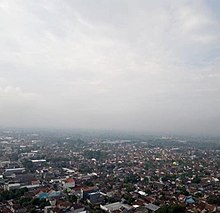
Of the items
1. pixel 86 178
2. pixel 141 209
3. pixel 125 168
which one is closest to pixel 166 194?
pixel 141 209

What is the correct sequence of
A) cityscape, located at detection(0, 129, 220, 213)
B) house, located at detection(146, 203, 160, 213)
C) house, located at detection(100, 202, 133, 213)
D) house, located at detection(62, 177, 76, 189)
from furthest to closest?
1. house, located at detection(62, 177, 76, 189)
2. cityscape, located at detection(0, 129, 220, 213)
3. house, located at detection(100, 202, 133, 213)
4. house, located at detection(146, 203, 160, 213)

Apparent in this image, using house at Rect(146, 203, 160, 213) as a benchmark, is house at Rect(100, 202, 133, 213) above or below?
below

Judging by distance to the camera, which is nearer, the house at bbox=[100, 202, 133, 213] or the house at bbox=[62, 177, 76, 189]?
the house at bbox=[100, 202, 133, 213]

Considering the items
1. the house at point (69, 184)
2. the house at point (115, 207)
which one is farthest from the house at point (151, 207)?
the house at point (69, 184)

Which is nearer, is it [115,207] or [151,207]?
[151,207]

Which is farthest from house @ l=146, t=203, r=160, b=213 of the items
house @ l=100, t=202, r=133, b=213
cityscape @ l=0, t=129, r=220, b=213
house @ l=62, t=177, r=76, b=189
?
house @ l=62, t=177, r=76, b=189

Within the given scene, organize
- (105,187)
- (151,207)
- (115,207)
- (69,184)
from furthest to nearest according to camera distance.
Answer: (69,184)
(105,187)
(115,207)
(151,207)

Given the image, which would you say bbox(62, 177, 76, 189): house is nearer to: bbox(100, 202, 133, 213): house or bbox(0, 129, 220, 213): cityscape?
bbox(0, 129, 220, 213): cityscape

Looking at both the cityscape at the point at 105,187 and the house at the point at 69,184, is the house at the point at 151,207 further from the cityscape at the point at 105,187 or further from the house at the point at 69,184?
the house at the point at 69,184

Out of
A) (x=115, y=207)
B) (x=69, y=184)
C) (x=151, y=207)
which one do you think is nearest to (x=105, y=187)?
(x=69, y=184)

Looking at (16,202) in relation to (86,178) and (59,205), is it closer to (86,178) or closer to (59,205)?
(59,205)

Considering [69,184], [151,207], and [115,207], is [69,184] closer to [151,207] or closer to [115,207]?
[115,207]
